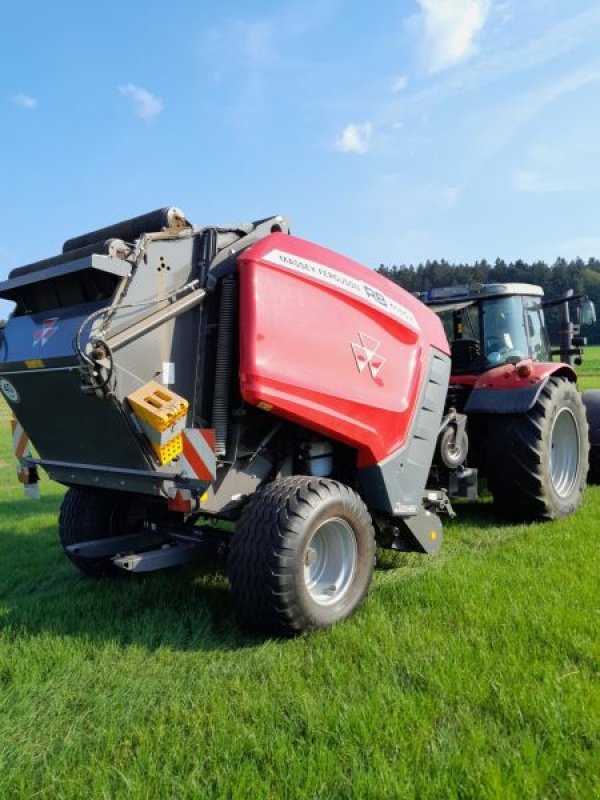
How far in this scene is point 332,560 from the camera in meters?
3.83

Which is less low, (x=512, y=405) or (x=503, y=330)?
(x=503, y=330)

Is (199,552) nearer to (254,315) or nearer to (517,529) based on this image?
(254,315)

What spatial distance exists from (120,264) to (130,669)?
198cm

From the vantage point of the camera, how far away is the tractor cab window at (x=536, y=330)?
6.65m

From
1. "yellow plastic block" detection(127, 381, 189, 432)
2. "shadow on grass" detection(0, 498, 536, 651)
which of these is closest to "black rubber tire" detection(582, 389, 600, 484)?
"shadow on grass" detection(0, 498, 536, 651)

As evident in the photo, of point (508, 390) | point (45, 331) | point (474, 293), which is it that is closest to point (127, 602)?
point (45, 331)

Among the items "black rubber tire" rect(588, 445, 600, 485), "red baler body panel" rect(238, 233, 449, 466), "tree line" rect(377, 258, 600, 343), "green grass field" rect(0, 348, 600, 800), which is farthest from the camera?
"tree line" rect(377, 258, 600, 343)

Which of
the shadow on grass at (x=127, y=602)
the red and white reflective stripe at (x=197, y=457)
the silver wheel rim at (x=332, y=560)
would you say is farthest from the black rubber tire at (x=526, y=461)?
the red and white reflective stripe at (x=197, y=457)

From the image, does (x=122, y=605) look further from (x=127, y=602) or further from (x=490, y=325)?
(x=490, y=325)

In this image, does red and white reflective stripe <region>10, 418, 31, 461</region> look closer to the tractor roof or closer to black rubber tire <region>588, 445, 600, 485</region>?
the tractor roof

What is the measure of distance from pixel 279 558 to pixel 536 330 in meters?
4.55

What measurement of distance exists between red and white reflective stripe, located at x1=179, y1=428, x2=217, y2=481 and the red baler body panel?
332mm

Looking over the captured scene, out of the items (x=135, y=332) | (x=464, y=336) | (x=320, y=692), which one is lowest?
(x=320, y=692)

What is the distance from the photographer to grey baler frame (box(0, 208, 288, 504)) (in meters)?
3.30
